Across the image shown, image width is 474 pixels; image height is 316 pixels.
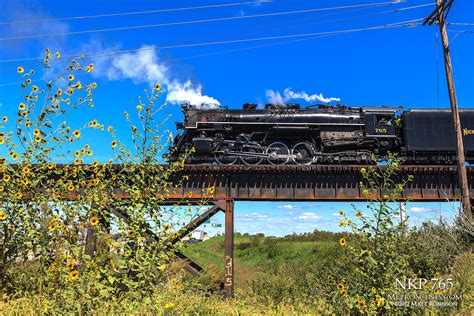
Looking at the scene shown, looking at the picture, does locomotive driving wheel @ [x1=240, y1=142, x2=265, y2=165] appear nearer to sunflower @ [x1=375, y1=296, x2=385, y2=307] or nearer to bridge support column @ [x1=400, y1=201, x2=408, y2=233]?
bridge support column @ [x1=400, y1=201, x2=408, y2=233]

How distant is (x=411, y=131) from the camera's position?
1753 centimetres

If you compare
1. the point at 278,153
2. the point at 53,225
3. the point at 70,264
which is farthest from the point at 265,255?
the point at 53,225

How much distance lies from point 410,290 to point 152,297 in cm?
413

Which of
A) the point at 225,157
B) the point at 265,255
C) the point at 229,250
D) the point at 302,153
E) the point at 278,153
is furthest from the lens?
the point at 265,255

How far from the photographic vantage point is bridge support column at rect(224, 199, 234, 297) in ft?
42.5

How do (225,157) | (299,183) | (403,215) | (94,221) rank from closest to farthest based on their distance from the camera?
1. (94,221)
2. (403,215)
3. (299,183)
4. (225,157)

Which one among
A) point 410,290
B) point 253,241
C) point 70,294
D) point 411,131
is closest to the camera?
point 70,294

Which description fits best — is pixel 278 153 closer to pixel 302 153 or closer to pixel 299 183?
pixel 302 153

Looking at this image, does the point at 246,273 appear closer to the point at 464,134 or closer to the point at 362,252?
the point at 464,134

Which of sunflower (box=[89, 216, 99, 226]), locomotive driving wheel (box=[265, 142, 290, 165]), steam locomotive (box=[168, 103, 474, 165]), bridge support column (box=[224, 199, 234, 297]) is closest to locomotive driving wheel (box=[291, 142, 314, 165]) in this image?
steam locomotive (box=[168, 103, 474, 165])

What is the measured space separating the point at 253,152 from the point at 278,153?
1.29 meters

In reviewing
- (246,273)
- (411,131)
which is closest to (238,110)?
(411,131)

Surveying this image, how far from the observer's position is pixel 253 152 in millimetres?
17219

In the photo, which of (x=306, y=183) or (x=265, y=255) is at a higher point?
(x=306, y=183)
